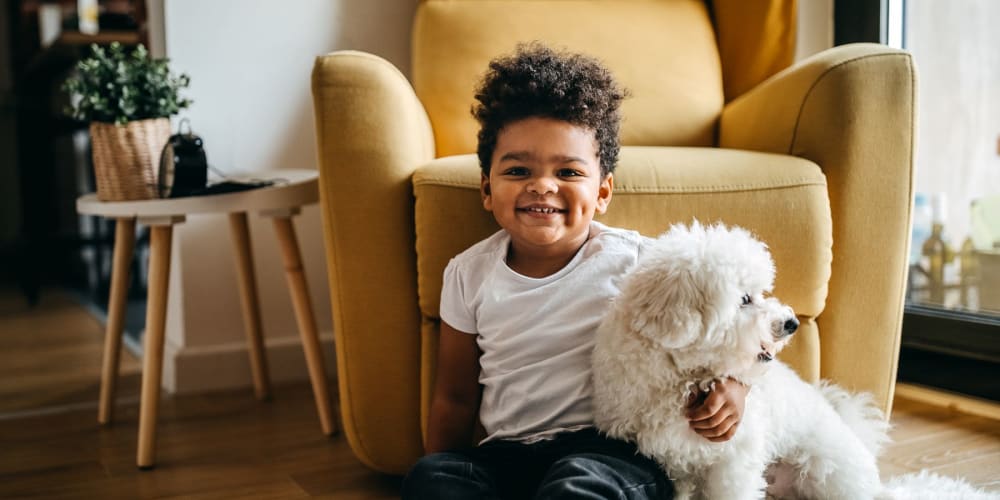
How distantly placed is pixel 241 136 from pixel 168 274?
62 centimetres

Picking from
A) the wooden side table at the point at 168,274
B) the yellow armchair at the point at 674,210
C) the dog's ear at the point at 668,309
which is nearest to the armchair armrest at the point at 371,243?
the yellow armchair at the point at 674,210

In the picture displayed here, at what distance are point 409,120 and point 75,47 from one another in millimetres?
2782

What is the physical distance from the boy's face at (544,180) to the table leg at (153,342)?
74cm

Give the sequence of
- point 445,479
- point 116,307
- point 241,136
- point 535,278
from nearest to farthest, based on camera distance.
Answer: point 445,479 → point 535,278 → point 116,307 → point 241,136

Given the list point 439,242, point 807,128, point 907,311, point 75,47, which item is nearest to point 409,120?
point 439,242

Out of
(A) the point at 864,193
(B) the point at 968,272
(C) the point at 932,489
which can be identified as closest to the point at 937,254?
(B) the point at 968,272

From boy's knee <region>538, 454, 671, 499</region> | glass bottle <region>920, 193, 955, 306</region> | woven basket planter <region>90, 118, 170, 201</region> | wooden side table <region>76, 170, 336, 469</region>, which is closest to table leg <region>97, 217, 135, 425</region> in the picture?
wooden side table <region>76, 170, 336, 469</region>

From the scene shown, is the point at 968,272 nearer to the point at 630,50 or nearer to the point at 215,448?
the point at 630,50

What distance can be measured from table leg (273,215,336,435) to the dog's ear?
2.98ft

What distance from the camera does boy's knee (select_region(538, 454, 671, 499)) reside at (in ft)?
3.14

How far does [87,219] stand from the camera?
14.9ft

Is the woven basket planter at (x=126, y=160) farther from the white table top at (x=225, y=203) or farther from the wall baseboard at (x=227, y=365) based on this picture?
the wall baseboard at (x=227, y=365)

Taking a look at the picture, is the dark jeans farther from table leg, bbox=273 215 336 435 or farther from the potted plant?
the potted plant

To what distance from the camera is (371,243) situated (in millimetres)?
1312
